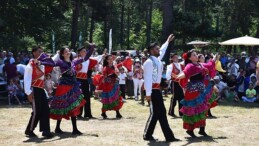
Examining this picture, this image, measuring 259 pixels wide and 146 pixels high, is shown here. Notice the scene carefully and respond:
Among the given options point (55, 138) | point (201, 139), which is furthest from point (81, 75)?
point (201, 139)

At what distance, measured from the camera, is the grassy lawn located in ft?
31.8

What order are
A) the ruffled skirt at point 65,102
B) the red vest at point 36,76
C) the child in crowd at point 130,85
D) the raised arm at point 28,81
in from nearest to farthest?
1. the raised arm at point 28,81
2. the red vest at point 36,76
3. the ruffled skirt at point 65,102
4. the child in crowd at point 130,85

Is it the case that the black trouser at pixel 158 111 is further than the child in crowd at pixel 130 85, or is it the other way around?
the child in crowd at pixel 130 85

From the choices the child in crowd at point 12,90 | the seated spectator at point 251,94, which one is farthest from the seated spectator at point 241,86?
the child in crowd at point 12,90

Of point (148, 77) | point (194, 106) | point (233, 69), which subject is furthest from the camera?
point (233, 69)

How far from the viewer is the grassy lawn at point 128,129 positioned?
31.8ft

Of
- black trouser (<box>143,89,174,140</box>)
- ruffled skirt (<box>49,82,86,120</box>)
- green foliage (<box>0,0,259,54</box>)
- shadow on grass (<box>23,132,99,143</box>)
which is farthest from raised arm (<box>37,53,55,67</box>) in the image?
green foliage (<box>0,0,259,54</box>)

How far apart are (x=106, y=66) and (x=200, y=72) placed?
4236 millimetres

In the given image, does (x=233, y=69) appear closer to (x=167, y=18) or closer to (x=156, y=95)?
(x=167, y=18)

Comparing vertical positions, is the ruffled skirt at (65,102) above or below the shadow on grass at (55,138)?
above

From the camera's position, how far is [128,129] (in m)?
11.4

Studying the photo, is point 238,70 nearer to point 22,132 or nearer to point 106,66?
point 106,66

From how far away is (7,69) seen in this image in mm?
18000

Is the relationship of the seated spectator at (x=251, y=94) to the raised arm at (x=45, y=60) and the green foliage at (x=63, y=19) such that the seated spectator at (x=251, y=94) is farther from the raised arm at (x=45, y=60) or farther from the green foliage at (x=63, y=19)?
the raised arm at (x=45, y=60)
